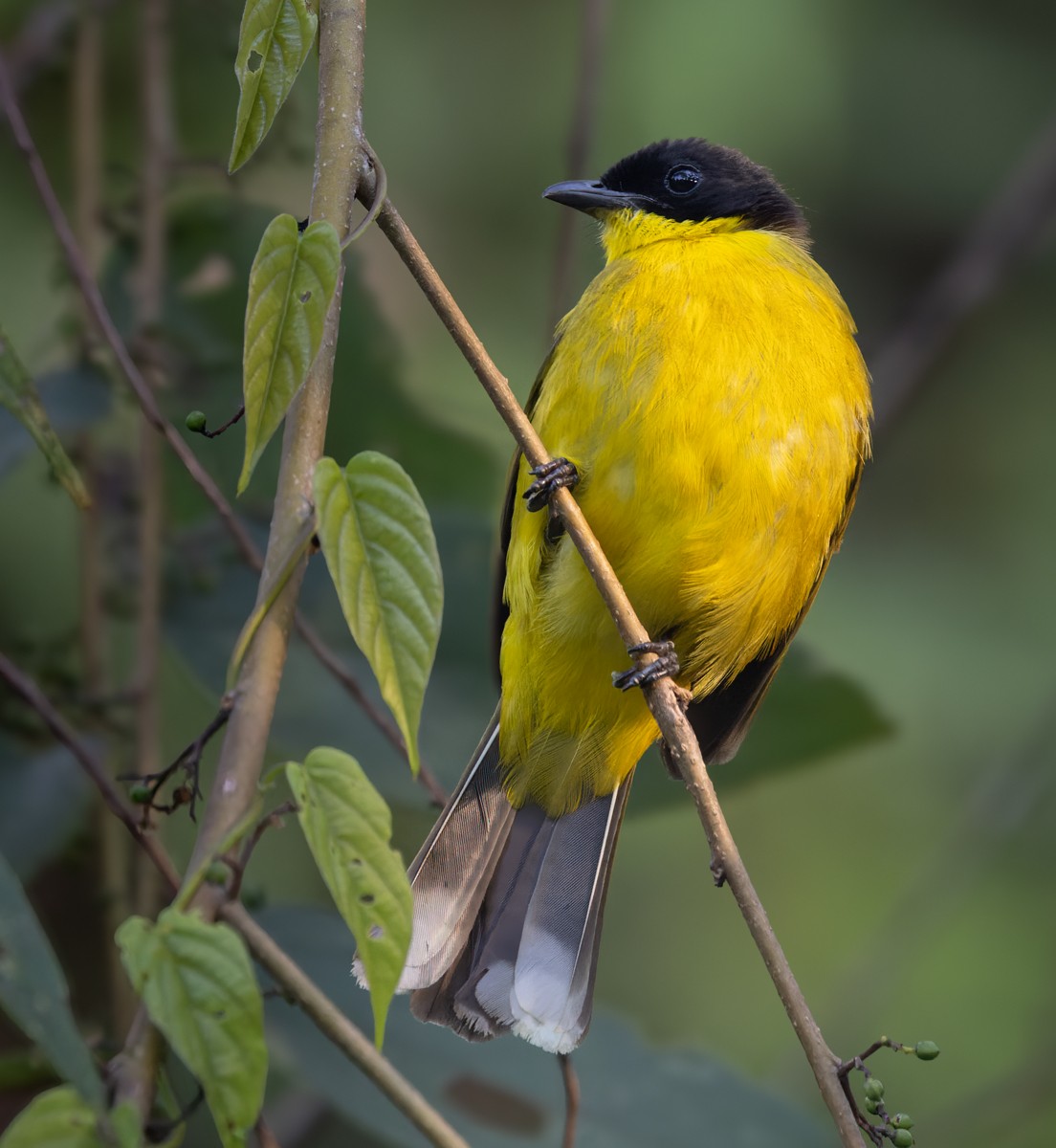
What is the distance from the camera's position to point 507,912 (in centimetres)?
243

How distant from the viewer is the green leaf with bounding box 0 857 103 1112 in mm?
1001

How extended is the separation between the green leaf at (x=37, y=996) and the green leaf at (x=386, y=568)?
0.99 ft

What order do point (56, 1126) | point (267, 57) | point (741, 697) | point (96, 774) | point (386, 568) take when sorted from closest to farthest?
1. point (56, 1126)
2. point (386, 568)
3. point (267, 57)
4. point (96, 774)
5. point (741, 697)

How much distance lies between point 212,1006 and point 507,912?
145cm

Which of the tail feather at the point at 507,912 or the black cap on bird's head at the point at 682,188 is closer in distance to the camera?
the tail feather at the point at 507,912

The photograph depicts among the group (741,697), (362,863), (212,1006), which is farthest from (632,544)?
(212,1006)

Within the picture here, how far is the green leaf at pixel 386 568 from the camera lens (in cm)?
114

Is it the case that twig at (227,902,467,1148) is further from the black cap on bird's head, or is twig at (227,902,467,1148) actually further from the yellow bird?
the black cap on bird's head

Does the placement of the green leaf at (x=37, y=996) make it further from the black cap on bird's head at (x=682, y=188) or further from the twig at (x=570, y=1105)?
the black cap on bird's head at (x=682, y=188)

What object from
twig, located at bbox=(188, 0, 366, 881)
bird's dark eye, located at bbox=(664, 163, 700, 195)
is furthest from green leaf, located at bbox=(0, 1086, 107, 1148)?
bird's dark eye, located at bbox=(664, 163, 700, 195)

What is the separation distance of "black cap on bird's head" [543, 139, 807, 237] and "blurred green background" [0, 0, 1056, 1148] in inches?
15.6

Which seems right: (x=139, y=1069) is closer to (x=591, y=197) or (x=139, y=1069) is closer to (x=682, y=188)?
(x=591, y=197)

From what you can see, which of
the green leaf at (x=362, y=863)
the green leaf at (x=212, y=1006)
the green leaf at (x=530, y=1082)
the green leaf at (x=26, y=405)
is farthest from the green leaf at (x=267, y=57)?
the green leaf at (x=530, y=1082)

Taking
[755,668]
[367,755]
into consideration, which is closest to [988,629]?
[755,668]
